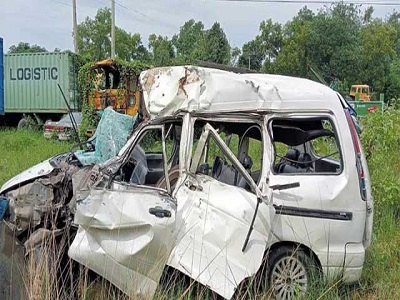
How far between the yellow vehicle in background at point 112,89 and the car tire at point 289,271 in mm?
11050

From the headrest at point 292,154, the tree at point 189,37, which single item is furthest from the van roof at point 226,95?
the tree at point 189,37

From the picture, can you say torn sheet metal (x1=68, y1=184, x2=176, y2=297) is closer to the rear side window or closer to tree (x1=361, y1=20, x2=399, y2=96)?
the rear side window

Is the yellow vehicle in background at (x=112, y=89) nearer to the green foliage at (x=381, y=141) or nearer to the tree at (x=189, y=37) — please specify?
the green foliage at (x=381, y=141)

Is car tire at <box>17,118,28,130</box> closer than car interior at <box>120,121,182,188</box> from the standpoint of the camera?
No

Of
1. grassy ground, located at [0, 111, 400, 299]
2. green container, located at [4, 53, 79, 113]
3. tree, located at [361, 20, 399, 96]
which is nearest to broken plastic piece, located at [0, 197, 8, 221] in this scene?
grassy ground, located at [0, 111, 400, 299]

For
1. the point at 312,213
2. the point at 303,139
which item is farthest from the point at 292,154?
the point at 312,213

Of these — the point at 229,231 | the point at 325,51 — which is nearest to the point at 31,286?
the point at 229,231

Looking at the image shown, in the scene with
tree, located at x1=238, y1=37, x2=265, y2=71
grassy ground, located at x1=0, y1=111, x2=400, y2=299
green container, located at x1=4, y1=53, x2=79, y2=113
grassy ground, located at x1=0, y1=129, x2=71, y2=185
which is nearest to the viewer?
grassy ground, located at x1=0, y1=111, x2=400, y2=299

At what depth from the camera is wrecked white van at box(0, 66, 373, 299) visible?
3.44 meters

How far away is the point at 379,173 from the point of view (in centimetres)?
668

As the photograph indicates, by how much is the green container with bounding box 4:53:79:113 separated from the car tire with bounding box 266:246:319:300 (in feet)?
54.2

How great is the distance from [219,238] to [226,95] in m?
1.19

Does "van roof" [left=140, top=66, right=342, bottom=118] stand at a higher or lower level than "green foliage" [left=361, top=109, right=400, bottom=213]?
higher

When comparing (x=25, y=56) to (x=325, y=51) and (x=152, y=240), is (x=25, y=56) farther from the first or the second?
(x=325, y=51)
